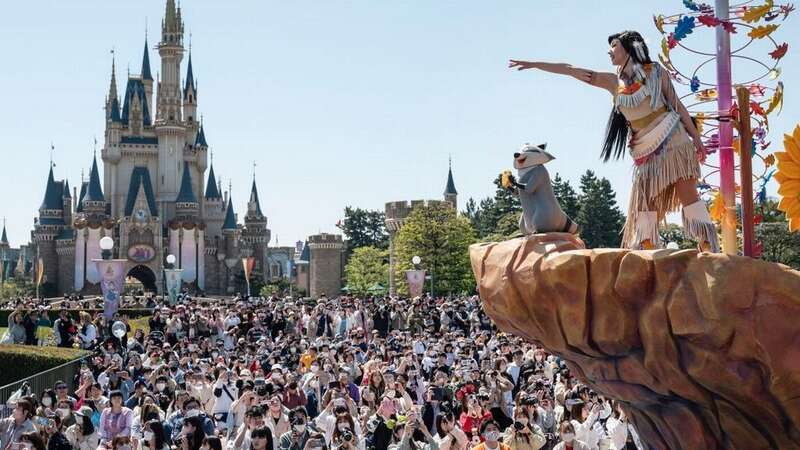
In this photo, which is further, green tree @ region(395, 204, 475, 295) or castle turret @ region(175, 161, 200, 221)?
castle turret @ region(175, 161, 200, 221)

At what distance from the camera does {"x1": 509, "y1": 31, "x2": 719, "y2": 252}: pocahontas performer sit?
859cm

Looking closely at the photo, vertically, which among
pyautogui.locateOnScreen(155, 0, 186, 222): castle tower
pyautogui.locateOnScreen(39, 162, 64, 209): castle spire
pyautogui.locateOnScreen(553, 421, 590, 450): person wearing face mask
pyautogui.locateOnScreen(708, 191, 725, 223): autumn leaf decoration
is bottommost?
pyautogui.locateOnScreen(553, 421, 590, 450): person wearing face mask

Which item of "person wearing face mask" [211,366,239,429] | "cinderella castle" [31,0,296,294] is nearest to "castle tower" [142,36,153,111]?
"cinderella castle" [31,0,296,294]

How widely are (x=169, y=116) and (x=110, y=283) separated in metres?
73.3

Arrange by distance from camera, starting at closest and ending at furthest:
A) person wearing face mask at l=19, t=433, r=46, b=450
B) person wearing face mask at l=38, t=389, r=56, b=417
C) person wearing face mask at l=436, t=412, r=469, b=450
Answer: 1. person wearing face mask at l=19, t=433, r=46, b=450
2. person wearing face mask at l=436, t=412, r=469, b=450
3. person wearing face mask at l=38, t=389, r=56, b=417

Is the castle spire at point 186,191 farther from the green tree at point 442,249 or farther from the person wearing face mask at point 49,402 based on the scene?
the person wearing face mask at point 49,402

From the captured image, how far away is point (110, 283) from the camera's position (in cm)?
2992

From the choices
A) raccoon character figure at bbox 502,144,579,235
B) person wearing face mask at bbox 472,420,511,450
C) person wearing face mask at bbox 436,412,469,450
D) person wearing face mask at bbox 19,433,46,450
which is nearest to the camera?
raccoon character figure at bbox 502,144,579,235

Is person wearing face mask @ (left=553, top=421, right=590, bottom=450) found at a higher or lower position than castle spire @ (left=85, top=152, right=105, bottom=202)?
lower

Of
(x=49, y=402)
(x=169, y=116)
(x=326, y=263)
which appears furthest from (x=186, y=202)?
(x=49, y=402)

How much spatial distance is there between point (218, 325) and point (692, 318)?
2371 centimetres

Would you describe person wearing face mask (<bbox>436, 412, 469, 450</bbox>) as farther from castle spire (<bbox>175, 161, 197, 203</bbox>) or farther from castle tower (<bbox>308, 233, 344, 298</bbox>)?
castle spire (<bbox>175, 161, 197, 203</bbox>)

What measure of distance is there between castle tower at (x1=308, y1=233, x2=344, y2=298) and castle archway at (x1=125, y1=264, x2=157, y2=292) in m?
13.7

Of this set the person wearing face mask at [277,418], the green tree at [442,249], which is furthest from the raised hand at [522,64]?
the green tree at [442,249]
